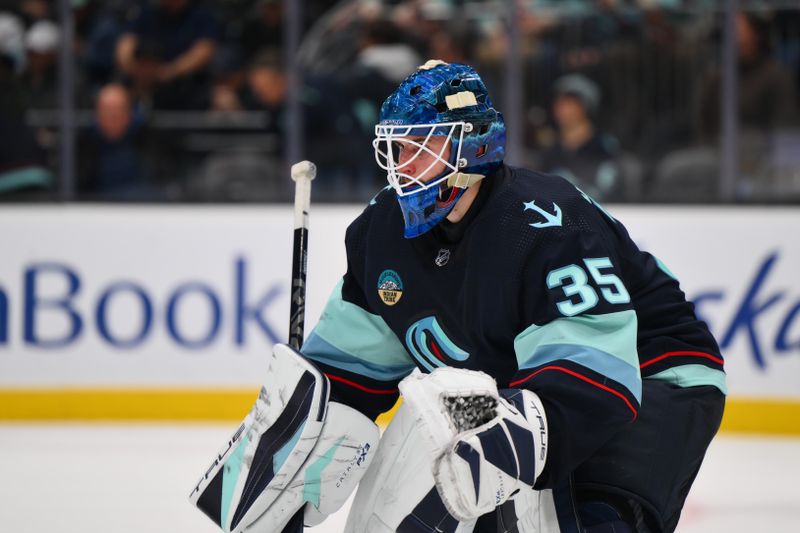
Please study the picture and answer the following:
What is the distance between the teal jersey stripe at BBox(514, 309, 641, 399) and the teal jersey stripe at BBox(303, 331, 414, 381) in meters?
0.42

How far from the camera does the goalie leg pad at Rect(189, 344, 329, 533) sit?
199 centimetres

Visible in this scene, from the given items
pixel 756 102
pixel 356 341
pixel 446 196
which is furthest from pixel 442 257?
pixel 756 102

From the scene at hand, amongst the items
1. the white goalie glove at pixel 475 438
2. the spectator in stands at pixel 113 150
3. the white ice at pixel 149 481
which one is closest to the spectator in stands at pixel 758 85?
the white ice at pixel 149 481

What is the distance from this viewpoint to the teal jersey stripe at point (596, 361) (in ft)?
5.98

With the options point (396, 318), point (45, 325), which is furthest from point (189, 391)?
point (396, 318)

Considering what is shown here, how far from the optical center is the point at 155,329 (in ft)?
14.6

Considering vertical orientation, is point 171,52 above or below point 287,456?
above

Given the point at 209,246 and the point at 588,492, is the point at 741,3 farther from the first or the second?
the point at 588,492

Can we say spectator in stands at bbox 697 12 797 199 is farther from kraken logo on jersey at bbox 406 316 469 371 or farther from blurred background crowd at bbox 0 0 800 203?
kraken logo on jersey at bbox 406 316 469 371

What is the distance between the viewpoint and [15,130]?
511 centimetres

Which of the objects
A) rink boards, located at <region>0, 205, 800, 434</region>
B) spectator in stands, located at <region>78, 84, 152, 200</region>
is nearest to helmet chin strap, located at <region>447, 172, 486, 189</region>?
rink boards, located at <region>0, 205, 800, 434</region>

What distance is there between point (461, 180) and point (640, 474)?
1.79ft

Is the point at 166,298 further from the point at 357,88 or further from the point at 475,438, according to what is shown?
the point at 475,438

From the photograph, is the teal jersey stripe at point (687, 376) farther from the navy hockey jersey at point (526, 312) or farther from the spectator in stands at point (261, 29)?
the spectator in stands at point (261, 29)
